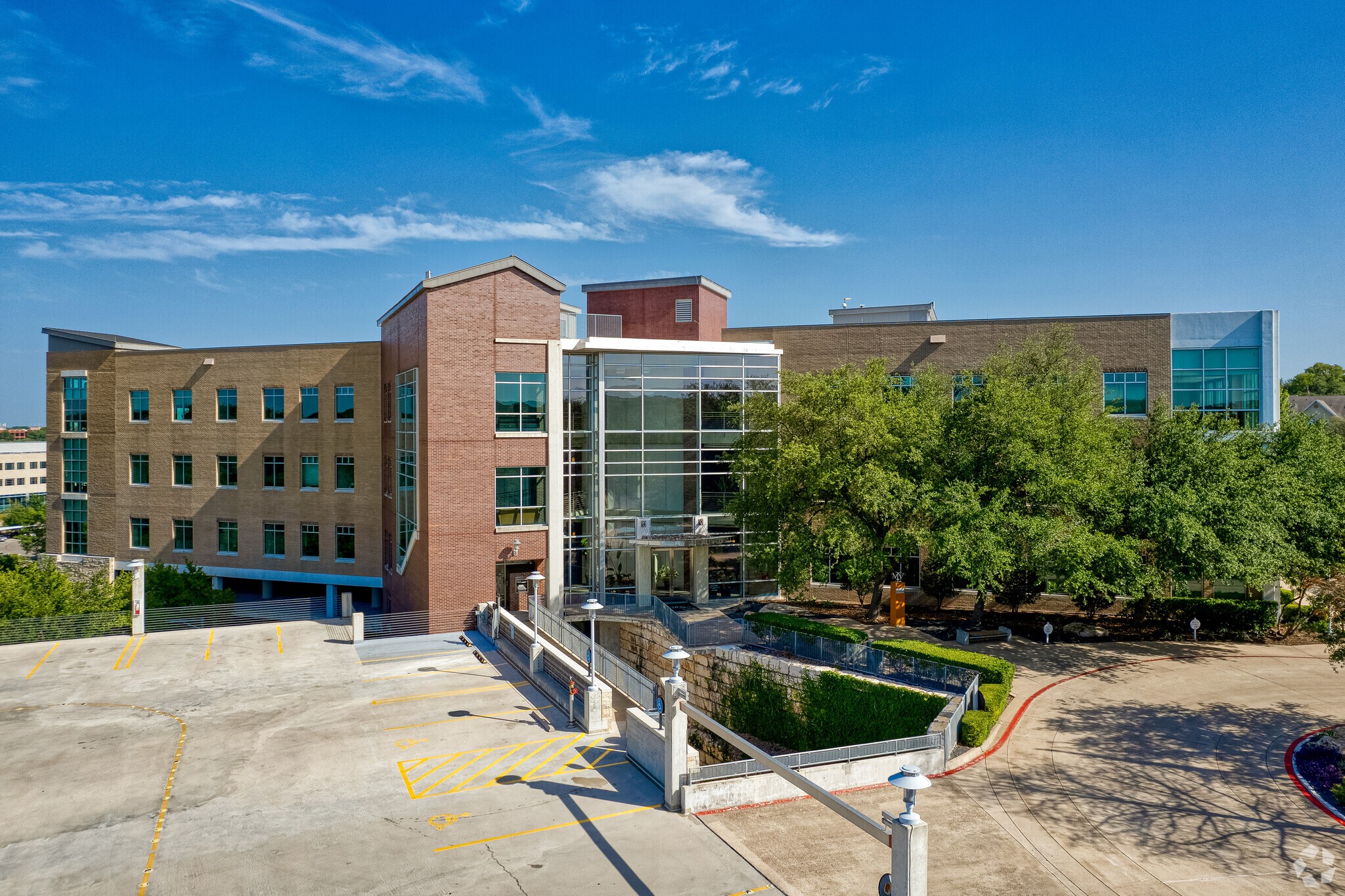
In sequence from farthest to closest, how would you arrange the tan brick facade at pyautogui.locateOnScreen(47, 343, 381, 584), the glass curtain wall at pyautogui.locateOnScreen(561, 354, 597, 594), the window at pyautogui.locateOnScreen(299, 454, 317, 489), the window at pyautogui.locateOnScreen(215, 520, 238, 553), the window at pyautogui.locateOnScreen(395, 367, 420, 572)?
the window at pyautogui.locateOnScreen(215, 520, 238, 553) < the window at pyautogui.locateOnScreen(299, 454, 317, 489) < the tan brick facade at pyautogui.locateOnScreen(47, 343, 381, 584) < the glass curtain wall at pyautogui.locateOnScreen(561, 354, 597, 594) < the window at pyautogui.locateOnScreen(395, 367, 420, 572)

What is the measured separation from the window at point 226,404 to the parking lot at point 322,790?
17.7 meters

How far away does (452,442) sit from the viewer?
28.8m

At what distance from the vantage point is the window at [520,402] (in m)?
29.8

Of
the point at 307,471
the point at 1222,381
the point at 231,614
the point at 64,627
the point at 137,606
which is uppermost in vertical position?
the point at 1222,381

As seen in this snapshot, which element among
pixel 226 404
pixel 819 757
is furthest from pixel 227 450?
pixel 819 757

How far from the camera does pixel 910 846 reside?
864 centimetres

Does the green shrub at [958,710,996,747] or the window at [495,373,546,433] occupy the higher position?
the window at [495,373,546,433]

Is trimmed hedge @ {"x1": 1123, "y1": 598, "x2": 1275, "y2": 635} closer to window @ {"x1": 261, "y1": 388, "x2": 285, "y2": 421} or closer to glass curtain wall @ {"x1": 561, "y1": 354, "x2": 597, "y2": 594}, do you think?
glass curtain wall @ {"x1": 561, "y1": 354, "x2": 597, "y2": 594}

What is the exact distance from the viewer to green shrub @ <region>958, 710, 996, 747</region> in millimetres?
17594

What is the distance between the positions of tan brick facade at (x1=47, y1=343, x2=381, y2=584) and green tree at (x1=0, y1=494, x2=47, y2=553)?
4.88m

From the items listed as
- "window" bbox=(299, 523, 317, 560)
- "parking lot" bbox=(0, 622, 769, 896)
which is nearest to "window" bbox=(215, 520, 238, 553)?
"window" bbox=(299, 523, 317, 560)

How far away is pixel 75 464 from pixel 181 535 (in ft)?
25.4

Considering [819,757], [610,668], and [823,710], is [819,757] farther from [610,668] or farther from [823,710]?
[823,710]

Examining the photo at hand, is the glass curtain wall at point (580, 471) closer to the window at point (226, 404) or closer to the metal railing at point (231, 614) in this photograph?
the metal railing at point (231, 614)
